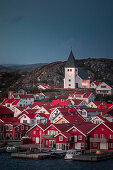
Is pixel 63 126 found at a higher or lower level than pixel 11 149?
higher

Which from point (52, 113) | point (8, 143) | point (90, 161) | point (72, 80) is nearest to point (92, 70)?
point (72, 80)

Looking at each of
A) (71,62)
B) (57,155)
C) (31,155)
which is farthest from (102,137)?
(71,62)

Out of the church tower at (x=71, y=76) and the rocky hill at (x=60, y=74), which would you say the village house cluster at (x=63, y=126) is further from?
the rocky hill at (x=60, y=74)

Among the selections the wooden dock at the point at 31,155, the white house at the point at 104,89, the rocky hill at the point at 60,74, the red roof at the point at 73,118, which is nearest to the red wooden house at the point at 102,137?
the wooden dock at the point at 31,155

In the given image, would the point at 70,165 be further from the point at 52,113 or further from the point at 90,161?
the point at 52,113

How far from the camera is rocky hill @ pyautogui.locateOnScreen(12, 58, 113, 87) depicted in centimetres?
15538

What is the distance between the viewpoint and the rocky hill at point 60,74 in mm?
155375

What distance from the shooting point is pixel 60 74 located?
162 m

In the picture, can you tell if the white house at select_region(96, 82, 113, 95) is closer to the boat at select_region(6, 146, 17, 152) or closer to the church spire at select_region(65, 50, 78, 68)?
the church spire at select_region(65, 50, 78, 68)

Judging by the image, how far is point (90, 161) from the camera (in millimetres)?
53438

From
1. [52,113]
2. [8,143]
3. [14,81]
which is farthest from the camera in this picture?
[14,81]

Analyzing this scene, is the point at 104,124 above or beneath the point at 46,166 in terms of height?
above

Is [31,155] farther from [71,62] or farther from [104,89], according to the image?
[71,62]

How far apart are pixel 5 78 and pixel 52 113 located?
101 meters
